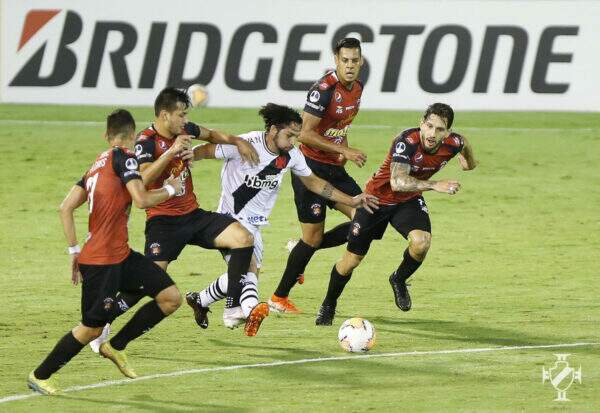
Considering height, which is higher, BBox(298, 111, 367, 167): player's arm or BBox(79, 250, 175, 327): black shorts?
BBox(298, 111, 367, 167): player's arm

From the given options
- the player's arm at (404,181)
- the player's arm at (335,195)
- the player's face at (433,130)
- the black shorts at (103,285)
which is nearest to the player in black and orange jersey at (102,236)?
the black shorts at (103,285)

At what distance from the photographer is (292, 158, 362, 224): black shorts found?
13.7 m

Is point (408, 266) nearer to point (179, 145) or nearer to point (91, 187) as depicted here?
point (179, 145)

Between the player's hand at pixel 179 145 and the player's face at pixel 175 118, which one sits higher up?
the player's face at pixel 175 118

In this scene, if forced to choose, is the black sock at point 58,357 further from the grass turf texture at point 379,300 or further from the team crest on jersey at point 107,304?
the team crest on jersey at point 107,304

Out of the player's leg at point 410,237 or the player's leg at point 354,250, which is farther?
the player's leg at point 354,250

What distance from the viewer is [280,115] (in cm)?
1242

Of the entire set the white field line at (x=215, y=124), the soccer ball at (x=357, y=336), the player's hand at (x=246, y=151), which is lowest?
the soccer ball at (x=357, y=336)

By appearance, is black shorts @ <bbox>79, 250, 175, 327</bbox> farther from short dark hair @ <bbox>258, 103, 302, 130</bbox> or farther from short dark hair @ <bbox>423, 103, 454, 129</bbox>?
short dark hair @ <bbox>423, 103, 454, 129</bbox>

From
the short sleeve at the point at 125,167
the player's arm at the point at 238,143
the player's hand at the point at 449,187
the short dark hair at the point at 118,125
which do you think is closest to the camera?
the short sleeve at the point at 125,167

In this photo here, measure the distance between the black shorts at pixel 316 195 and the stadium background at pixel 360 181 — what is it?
1.03 metres

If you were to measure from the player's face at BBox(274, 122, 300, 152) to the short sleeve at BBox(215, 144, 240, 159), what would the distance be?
38 cm

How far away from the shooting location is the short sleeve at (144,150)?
37.6ft

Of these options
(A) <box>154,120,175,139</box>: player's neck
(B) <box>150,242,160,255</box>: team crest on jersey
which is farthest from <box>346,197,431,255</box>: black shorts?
(A) <box>154,120,175,139</box>: player's neck
